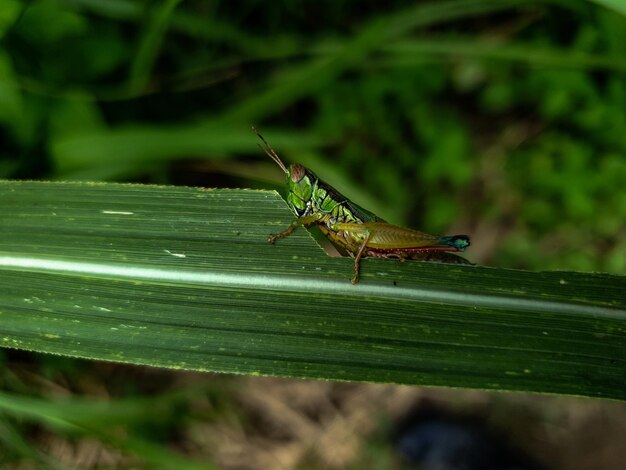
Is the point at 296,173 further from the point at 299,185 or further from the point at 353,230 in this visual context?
the point at 353,230

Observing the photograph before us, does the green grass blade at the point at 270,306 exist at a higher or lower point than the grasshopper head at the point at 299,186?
lower

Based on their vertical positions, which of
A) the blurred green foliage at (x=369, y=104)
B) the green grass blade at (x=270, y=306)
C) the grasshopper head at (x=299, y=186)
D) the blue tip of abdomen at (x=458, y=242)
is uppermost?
the blurred green foliage at (x=369, y=104)

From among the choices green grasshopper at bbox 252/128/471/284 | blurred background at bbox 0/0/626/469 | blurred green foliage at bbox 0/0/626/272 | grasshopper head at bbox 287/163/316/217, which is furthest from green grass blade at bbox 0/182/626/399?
blurred green foliage at bbox 0/0/626/272

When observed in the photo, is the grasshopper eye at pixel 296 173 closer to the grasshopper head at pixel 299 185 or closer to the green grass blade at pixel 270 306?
the grasshopper head at pixel 299 185

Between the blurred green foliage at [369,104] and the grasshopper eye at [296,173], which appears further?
the blurred green foliage at [369,104]

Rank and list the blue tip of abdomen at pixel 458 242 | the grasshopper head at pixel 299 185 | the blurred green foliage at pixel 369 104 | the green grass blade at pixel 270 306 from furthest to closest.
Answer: the blurred green foliage at pixel 369 104 < the grasshopper head at pixel 299 185 < the blue tip of abdomen at pixel 458 242 < the green grass blade at pixel 270 306

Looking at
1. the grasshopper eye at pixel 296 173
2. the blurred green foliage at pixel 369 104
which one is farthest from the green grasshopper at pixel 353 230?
the blurred green foliage at pixel 369 104

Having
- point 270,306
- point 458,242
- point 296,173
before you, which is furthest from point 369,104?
point 270,306
